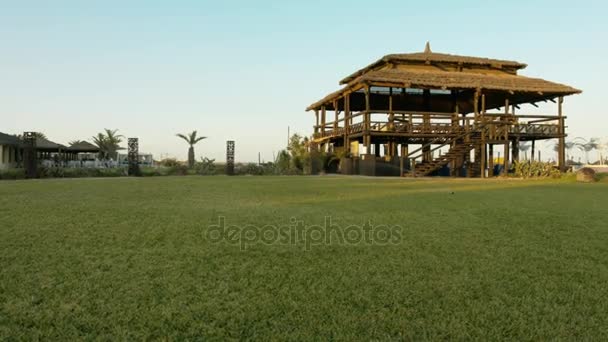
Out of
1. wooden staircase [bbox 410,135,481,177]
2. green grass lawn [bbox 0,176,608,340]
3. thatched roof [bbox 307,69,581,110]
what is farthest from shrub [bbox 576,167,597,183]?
green grass lawn [bbox 0,176,608,340]

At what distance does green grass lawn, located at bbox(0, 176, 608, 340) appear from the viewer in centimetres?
242

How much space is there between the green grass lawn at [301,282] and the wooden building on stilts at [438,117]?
16.6m

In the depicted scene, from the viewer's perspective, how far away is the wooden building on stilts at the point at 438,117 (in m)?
22.4

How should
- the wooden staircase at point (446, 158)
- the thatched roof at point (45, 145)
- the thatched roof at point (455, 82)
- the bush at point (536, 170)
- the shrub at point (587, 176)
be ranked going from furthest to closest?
the thatched roof at point (45, 145) < the thatched roof at point (455, 82) < the wooden staircase at point (446, 158) < the bush at point (536, 170) < the shrub at point (587, 176)

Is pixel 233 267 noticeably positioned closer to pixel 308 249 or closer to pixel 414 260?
pixel 308 249

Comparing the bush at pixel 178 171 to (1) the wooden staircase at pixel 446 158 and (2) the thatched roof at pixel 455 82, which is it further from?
(1) the wooden staircase at pixel 446 158

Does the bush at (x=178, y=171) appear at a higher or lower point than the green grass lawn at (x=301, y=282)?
higher

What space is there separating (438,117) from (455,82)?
2.20 metres

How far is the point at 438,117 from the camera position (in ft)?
81.3

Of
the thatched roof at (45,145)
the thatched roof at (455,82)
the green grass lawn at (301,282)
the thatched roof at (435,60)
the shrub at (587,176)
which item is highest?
the thatched roof at (435,60)

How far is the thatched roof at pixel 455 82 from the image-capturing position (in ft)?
73.9

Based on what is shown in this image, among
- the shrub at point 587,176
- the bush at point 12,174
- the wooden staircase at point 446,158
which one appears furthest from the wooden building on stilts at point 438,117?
the bush at point 12,174

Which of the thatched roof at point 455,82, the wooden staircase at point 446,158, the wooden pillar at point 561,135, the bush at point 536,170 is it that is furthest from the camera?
the wooden pillar at point 561,135

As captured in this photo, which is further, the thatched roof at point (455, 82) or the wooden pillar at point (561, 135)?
the wooden pillar at point (561, 135)
